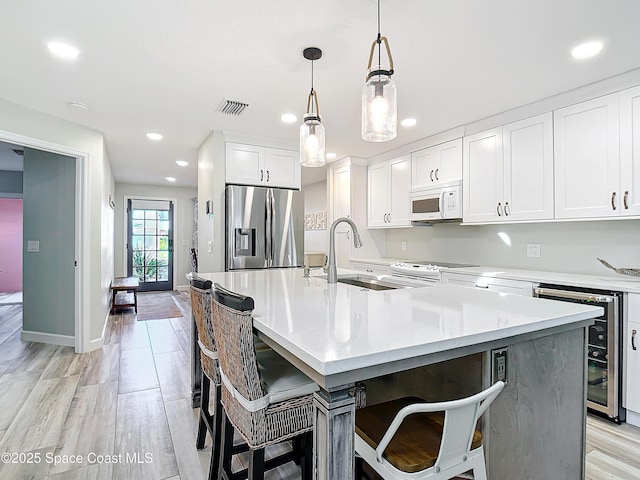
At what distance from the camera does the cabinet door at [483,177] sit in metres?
3.36

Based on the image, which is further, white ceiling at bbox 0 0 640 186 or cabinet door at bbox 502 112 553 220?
cabinet door at bbox 502 112 553 220

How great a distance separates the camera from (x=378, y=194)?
493cm

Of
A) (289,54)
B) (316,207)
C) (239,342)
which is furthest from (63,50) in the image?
→ (316,207)

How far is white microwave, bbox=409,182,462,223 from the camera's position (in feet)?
12.3

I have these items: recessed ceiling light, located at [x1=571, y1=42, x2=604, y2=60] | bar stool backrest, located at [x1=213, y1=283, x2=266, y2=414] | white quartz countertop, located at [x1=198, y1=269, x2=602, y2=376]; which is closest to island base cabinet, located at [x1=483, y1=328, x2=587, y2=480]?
white quartz countertop, located at [x1=198, y1=269, x2=602, y2=376]

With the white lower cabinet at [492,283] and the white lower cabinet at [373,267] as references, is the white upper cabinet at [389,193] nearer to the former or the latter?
the white lower cabinet at [373,267]

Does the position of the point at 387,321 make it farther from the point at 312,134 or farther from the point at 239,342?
the point at 312,134

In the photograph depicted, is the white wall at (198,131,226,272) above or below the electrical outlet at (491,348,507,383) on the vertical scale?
above

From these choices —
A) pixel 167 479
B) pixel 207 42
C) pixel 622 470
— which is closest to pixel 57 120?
pixel 207 42

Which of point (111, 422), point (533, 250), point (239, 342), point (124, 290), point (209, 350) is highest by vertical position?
point (533, 250)

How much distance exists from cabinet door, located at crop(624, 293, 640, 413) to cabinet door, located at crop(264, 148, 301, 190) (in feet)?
11.0

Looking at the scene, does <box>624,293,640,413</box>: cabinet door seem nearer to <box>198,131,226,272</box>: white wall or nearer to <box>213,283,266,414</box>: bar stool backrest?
<box>213,283,266,414</box>: bar stool backrest

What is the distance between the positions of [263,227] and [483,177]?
243 centimetres

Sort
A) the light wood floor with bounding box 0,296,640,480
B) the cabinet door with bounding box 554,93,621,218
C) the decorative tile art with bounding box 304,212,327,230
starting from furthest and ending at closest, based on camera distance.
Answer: the decorative tile art with bounding box 304,212,327,230 < the cabinet door with bounding box 554,93,621,218 < the light wood floor with bounding box 0,296,640,480
